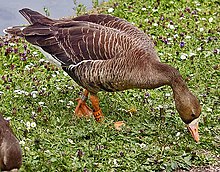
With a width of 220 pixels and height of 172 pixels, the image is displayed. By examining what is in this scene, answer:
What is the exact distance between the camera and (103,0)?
11961mm

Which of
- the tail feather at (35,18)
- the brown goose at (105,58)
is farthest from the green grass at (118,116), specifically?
the tail feather at (35,18)

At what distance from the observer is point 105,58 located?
6.95 m

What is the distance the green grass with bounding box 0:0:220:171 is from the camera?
6090mm

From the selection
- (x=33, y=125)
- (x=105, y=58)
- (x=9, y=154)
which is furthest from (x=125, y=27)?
(x=9, y=154)

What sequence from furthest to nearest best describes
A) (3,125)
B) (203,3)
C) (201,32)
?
(203,3) < (201,32) < (3,125)

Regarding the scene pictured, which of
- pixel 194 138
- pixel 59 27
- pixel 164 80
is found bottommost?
pixel 194 138

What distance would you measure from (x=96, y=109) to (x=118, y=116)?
12.3 inches

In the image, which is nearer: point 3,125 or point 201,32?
point 3,125

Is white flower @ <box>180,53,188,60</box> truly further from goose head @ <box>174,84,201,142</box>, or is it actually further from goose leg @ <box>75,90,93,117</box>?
goose head @ <box>174,84,201,142</box>

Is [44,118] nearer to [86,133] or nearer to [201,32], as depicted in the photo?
[86,133]

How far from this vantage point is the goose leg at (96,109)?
7124mm

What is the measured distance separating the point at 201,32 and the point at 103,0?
274 cm

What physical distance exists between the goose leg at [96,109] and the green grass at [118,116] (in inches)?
4.9

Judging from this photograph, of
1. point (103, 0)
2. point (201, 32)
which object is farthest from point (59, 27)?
point (103, 0)
